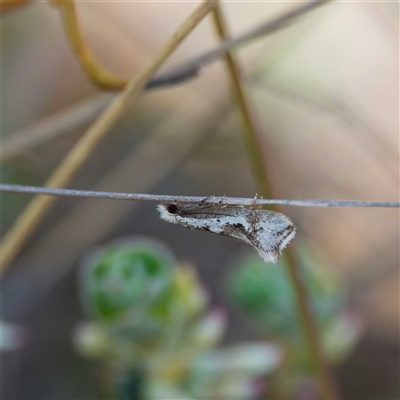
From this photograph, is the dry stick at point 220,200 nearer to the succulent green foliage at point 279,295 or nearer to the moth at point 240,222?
the moth at point 240,222

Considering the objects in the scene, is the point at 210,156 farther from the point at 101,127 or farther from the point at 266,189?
the point at 101,127

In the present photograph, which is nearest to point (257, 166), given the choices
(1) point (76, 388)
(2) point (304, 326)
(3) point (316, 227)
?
(2) point (304, 326)

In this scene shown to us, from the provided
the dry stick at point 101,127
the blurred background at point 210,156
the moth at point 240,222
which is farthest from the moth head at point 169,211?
the blurred background at point 210,156

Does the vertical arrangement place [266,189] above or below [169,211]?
above

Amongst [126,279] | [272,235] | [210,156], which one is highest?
[210,156]

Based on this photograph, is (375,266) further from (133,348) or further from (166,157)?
(133,348)

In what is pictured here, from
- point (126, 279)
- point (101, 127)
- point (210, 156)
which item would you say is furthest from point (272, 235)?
point (210, 156)

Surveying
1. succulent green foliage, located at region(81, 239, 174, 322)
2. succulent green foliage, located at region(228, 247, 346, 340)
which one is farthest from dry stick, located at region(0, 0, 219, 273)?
succulent green foliage, located at region(228, 247, 346, 340)
